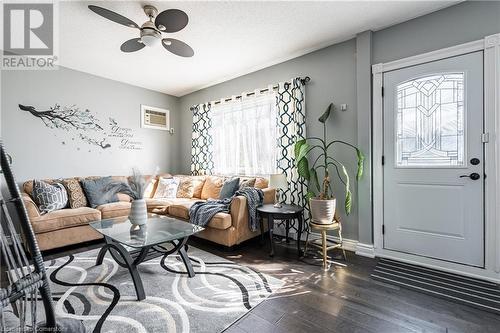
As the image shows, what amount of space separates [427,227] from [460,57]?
1.71 m

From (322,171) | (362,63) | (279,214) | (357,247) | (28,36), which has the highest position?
(28,36)

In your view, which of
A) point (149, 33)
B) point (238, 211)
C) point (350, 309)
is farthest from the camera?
point (238, 211)

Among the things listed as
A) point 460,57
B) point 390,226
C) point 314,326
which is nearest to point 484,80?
point 460,57

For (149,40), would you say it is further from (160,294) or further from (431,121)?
(431,121)

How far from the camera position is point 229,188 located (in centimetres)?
362

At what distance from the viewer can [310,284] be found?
2.20m

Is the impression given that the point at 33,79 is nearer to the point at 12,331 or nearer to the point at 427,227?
the point at 12,331

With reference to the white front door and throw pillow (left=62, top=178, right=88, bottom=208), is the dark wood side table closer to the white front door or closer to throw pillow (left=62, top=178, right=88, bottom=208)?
the white front door

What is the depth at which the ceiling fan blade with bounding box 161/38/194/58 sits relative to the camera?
2424 mm

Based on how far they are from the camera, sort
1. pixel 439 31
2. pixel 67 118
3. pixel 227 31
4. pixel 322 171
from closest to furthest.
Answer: pixel 439 31
pixel 227 31
pixel 322 171
pixel 67 118

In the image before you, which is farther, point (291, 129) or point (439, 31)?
point (291, 129)

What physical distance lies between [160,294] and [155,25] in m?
2.39

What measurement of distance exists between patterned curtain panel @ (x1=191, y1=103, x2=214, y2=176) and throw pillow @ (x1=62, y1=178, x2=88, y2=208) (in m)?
1.93

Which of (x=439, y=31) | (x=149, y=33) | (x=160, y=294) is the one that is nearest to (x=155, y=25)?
(x=149, y=33)
